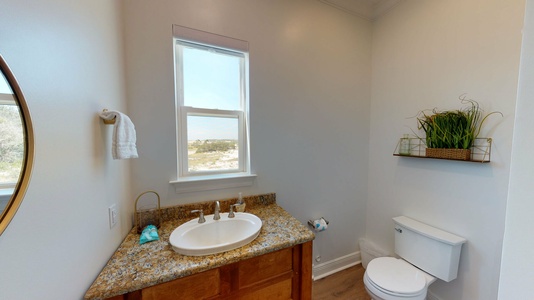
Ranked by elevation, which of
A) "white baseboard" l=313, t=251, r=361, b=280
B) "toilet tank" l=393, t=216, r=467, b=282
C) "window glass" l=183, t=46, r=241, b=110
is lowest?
"white baseboard" l=313, t=251, r=361, b=280

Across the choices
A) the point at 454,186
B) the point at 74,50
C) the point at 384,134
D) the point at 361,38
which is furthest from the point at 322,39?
the point at 74,50

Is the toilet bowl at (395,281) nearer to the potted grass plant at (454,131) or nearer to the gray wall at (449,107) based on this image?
the gray wall at (449,107)

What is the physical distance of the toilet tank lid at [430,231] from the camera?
4.53ft

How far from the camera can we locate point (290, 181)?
176 cm

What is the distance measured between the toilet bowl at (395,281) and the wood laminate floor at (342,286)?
16.4 inches

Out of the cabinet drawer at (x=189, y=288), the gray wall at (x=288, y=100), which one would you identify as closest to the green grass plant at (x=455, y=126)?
the gray wall at (x=288, y=100)

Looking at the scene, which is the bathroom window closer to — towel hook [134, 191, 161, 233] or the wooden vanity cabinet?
towel hook [134, 191, 161, 233]

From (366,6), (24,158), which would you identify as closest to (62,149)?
(24,158)

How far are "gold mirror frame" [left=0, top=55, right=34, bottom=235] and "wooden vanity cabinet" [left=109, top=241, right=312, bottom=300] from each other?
588 millimetres

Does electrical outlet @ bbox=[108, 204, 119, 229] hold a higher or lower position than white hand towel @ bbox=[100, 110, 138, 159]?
lower

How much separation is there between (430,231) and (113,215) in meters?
2.17

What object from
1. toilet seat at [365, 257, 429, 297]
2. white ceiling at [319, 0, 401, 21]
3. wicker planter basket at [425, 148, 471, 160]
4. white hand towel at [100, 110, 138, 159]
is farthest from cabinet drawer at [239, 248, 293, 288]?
white ceiling at [319, 0, 401, 21]

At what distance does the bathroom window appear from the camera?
1436mm

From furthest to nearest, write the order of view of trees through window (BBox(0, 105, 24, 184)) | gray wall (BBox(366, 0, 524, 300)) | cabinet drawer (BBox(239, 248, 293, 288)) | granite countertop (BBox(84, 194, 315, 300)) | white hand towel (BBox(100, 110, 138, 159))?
1. gray wall (BBox(366, 0, 524, 300))
2. cabinet drawer (BBox(239, 248, 293, 288))
3. white hand towel (BBox(100, 110, 138, 159))
4. granite countertop (BBox(84, 194, 315, 300))
5. view of trees through window (BBox(0, 105, 24, 184))
